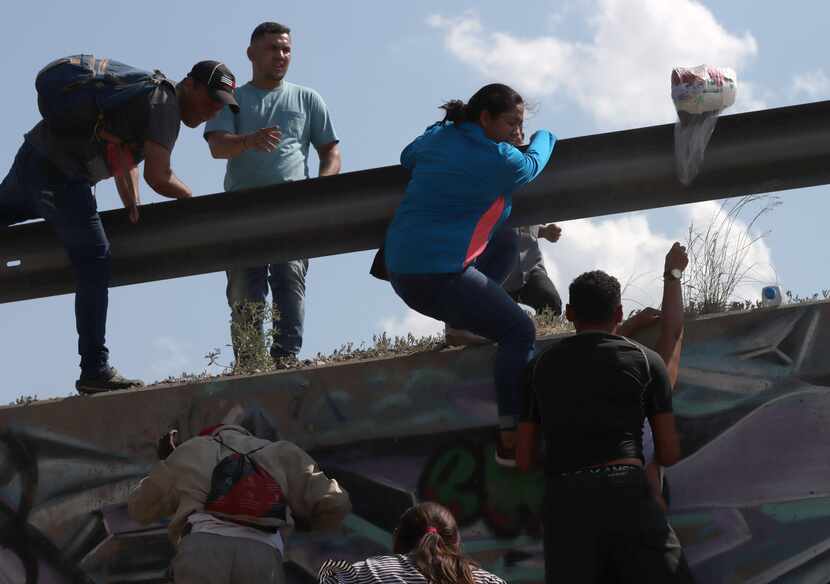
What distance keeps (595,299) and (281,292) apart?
7.88ft

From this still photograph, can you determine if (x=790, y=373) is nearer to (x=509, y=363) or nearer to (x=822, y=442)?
(x=822, y=442)

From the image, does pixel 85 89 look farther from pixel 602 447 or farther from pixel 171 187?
pixel 602 447

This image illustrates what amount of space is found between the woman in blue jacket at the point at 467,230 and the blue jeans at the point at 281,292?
4.45 ft

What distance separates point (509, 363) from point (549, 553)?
1.06 meters

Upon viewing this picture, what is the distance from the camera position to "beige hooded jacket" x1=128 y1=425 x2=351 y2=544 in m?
6.03

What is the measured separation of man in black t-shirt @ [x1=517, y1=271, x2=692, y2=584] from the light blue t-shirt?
2.81 m

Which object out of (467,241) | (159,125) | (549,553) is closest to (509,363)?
(467,241)

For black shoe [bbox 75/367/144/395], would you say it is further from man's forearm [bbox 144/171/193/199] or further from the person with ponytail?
the person with ponytail

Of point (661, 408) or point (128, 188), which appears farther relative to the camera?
point (128, 188)

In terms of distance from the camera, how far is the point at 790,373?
685 cm

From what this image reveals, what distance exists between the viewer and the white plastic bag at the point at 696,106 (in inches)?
269

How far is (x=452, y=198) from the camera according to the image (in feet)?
21.4

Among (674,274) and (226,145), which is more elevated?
(226,145)

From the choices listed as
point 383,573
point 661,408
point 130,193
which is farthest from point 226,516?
point 130,193
